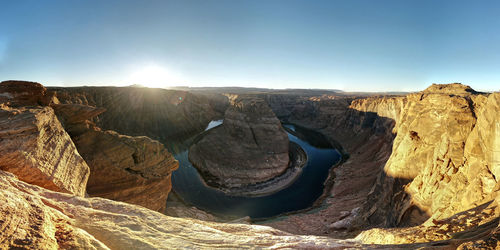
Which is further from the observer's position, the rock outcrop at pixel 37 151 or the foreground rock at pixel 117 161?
the foreground rock at pixel 117 161

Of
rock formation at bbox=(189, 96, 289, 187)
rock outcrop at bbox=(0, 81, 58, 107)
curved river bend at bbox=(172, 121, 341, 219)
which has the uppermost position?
rock outcrop at bbox=(0, 81, 58, 107)

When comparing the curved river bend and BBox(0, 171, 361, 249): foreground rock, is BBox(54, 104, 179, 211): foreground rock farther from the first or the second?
the curved river bend

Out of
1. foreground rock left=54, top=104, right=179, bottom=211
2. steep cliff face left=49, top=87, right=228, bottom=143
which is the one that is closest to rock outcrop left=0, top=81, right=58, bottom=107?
foreground rock left=54, top=104, right=179, bottom=211

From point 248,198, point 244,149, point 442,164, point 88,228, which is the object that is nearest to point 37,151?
point 88,228

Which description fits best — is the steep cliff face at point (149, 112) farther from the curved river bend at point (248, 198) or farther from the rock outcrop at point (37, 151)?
the rock outcrop at point (37, 151)

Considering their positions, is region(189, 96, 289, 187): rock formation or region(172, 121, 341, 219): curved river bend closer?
region(172, 121, 341, 219): curved river bend

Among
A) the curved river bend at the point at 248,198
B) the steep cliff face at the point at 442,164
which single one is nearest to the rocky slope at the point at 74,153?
the curved river bend at the point at 248,198
